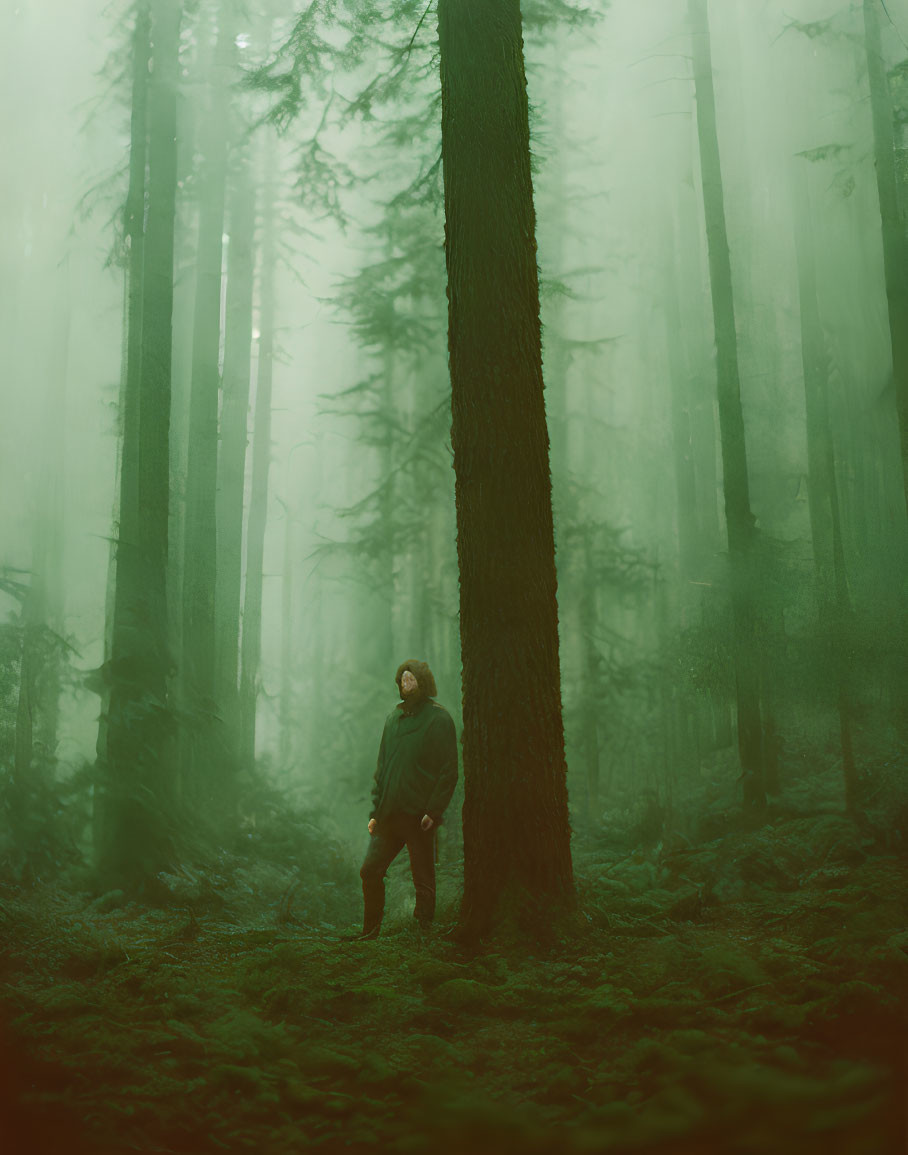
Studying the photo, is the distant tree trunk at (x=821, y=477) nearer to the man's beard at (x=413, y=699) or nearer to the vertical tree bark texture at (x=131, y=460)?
the man's beard at (x=413, y=699)

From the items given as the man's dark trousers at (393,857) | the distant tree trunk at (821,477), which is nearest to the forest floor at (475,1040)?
the man's dark trousers at (393,857)

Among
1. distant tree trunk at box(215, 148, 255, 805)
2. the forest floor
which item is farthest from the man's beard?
distant tree trunk at box(215, 148, 255, 805)

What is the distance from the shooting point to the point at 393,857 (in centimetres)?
622

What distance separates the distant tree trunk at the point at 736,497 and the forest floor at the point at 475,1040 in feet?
22.8

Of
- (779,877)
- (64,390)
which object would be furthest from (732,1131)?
(64,390)

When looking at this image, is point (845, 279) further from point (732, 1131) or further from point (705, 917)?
point (732, 1131)

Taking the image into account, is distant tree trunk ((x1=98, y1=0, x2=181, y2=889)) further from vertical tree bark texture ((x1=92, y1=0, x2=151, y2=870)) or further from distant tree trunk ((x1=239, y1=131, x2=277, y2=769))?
distant tree trunk ((x1=239, y1=131, x2=277, y2=769))

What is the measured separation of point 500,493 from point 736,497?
804 cm

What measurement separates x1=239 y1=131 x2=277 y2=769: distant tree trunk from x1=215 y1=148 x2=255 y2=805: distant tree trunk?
1.92 meters

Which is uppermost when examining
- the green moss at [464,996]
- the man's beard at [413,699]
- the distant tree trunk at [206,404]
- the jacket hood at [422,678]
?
the distant tree trunk at [206,404]

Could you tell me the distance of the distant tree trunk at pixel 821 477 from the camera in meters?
12.3

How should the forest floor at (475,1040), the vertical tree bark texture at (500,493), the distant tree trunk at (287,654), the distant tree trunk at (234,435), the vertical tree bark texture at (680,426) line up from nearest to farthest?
the forest floor at (475,1040), the vertical tree bark texture at (500,493), the distant tree trunk at (234,435), the vertical tree bark texture at (680,426), the distant tree trunk at (287,654)

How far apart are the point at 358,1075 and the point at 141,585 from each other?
23.5ft

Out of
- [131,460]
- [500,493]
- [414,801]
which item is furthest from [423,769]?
[131,460]
